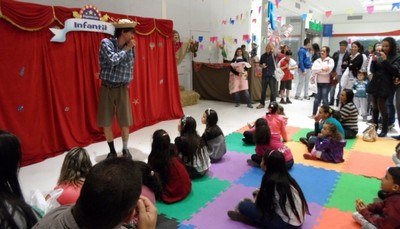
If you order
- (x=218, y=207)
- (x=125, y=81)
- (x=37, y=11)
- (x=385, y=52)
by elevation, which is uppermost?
(x=37, y=11)

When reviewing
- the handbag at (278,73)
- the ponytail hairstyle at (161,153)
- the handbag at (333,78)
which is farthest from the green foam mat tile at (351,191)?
the handbag at (278,73)

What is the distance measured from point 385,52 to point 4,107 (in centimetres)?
520

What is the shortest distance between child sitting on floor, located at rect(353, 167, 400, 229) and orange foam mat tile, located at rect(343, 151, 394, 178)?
1.17 m

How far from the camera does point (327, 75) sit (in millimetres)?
6262

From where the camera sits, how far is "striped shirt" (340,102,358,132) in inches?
192

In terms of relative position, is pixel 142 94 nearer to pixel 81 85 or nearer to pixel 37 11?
pixel 81 85

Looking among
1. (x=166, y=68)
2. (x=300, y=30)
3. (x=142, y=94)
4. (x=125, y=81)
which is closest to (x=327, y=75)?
(x=166, y=68)

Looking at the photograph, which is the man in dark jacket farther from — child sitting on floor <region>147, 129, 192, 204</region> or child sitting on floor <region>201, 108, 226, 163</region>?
child sitting on floor <region>147, 129, 192, 204</region>

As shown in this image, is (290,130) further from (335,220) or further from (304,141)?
(335,220)

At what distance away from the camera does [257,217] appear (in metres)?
2.48

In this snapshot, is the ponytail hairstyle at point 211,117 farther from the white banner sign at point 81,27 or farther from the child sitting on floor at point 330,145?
the white banner sign at point 81,27

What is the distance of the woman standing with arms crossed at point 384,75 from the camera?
15.4 feet

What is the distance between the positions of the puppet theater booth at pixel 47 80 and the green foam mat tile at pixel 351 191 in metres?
3.30

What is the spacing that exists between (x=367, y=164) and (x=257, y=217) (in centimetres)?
219
